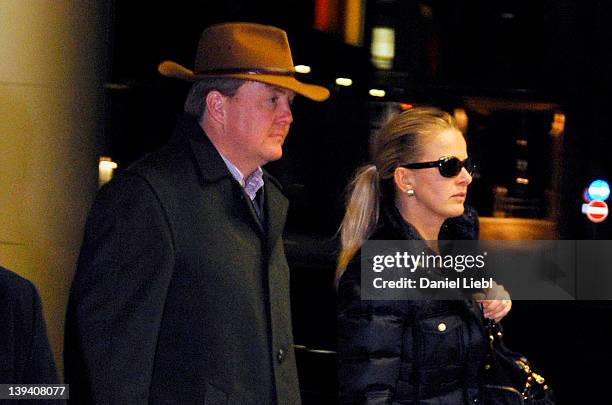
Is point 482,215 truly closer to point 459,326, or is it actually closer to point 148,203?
point 459,326

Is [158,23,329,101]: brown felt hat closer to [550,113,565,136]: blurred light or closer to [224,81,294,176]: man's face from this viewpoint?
[224,81,294,176]: man's face

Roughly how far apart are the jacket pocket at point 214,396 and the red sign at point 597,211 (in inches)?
347

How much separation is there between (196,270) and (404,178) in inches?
32.7

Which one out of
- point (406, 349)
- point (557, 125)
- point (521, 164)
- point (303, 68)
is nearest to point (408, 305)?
point (406, 349)

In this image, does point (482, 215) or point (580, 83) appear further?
point (580, 83)

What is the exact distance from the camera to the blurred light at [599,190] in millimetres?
10734

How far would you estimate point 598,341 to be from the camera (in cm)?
920

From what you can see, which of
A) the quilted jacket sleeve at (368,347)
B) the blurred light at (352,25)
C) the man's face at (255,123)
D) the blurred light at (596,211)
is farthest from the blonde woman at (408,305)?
the blurred light at (596,211)

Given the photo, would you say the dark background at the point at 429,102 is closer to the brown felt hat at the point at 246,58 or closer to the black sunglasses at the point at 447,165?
the black sunglasses at the point at 447,165

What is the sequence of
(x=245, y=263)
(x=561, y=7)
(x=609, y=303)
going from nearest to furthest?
(x=245, y=263) → (x=561, y=7) → (x=609, y=303)

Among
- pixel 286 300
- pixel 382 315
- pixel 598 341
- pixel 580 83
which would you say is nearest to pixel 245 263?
pixel 286 300

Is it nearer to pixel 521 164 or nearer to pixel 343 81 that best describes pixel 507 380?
pixel 343 81

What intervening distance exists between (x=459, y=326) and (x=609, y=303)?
879 centimetres

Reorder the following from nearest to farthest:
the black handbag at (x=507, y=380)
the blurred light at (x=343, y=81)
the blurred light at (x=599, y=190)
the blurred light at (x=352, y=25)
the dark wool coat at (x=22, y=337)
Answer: the dark wool coat at (x=22, y=337), the black handbag at (x=507, y=380), the blurred light at (x=352, y=25), the blurred light at (x=343, y=81), the blurred light at (x=599, y=190)
